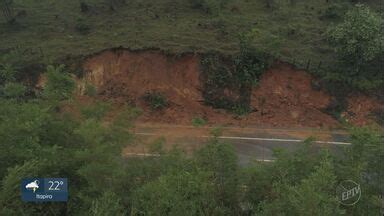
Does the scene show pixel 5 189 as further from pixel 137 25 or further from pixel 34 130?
pixel 137 25

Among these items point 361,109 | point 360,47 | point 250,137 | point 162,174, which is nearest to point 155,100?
point 250,137

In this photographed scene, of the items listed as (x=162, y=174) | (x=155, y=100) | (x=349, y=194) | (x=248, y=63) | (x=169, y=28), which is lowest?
(x=155, y=100)

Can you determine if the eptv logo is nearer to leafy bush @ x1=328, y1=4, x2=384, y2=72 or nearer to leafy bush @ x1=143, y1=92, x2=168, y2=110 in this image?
leafy bush @ x1=328, y1=4, x2=384, y2=72

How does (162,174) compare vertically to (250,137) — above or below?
above

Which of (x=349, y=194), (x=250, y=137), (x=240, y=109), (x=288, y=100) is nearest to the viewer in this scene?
(x=349, y=194)

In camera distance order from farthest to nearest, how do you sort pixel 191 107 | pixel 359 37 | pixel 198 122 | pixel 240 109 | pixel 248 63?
pixel 248 63
pixel 240 109
pixel 191 107
pixel 359 37
pixel 198 122

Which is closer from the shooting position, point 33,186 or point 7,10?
point 33,186

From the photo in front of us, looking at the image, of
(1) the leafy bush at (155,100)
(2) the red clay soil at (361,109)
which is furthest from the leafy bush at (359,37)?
(1) the leafy bush at (155,100)

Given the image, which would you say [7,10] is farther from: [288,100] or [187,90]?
[288,100]

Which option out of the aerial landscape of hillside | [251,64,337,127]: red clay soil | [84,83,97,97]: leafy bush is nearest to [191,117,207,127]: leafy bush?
the aerial landscape of hillside
